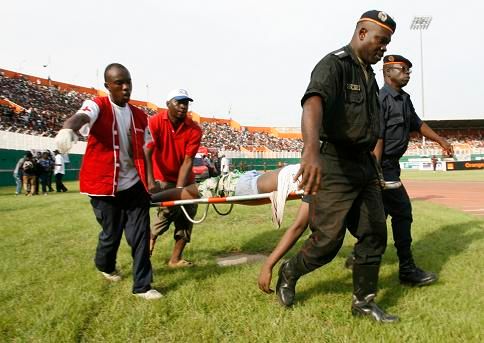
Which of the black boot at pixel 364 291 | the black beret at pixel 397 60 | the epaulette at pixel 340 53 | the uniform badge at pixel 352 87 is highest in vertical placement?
the black beret at pixel 397 60

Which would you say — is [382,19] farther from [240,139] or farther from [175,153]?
[240,139]

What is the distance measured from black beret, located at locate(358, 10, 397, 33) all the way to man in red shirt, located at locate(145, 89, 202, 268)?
2.32 metres

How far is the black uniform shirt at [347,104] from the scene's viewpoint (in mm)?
2955

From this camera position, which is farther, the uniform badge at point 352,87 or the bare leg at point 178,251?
the bare leg at point 178,251

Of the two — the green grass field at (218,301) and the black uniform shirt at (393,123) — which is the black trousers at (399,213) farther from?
the green grass field at (218,301)

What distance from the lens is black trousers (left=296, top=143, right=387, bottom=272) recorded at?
10.3 feet

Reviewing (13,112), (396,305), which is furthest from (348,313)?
(13,112)

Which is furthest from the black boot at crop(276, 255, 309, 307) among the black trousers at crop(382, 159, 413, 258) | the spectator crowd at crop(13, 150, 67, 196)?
the spectator crowd at crop(13, 150, 67, 196)

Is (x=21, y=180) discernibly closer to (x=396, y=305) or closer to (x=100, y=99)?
(x=100, y=99)

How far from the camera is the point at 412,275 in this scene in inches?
161

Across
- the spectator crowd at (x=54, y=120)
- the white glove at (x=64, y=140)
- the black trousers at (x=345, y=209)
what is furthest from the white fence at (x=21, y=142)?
the black trousers at (x=345, y=209)

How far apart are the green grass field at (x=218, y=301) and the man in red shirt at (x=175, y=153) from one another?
0.45 m

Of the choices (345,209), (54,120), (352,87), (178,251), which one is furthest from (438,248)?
(54,120)

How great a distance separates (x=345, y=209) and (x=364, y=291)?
0.67m
